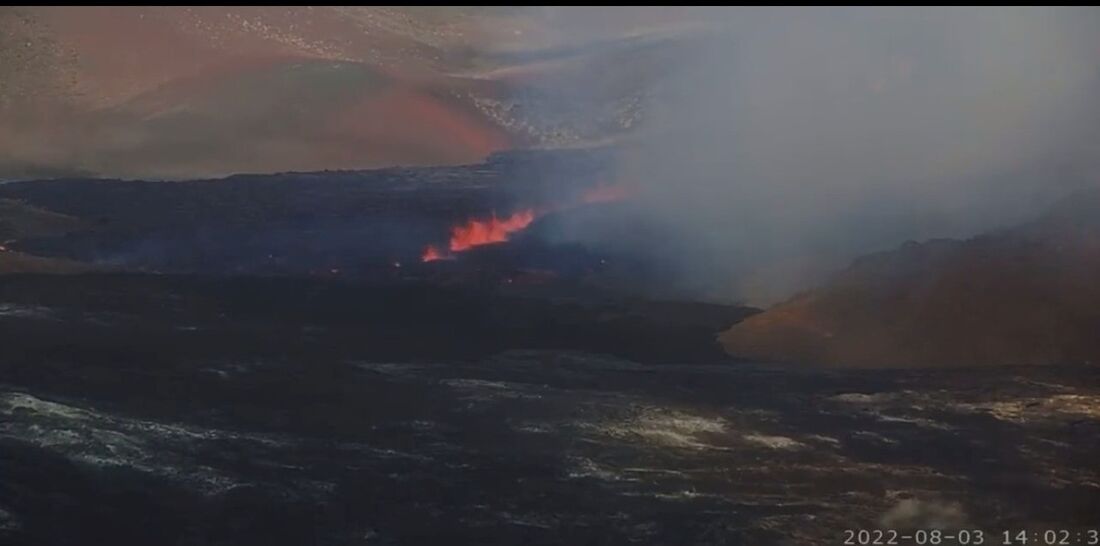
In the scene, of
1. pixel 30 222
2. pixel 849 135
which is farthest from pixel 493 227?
pixel 849 135

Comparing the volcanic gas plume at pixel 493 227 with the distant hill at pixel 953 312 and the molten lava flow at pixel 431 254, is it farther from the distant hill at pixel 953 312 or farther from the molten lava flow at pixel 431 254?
the distant hill at pixel 953 312

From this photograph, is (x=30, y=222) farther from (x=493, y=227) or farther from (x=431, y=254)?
(x=493, y=227)

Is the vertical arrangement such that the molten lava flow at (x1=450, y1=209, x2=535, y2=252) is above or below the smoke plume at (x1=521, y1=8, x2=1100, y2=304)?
below

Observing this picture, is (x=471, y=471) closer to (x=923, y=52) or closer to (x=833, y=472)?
(x=833, y=472)

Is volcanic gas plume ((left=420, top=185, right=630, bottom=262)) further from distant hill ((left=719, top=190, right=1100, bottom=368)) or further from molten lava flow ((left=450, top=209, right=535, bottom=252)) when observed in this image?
distant hill ((left=719, top=190, right=1100, bottom=368))

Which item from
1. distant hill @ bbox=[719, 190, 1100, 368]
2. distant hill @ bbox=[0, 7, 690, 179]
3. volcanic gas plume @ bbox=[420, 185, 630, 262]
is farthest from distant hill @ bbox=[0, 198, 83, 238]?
distant hill @ bbox=[719, 190, 1100, 368]

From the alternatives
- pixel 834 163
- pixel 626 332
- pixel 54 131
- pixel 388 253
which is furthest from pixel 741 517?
pixel 54 131
